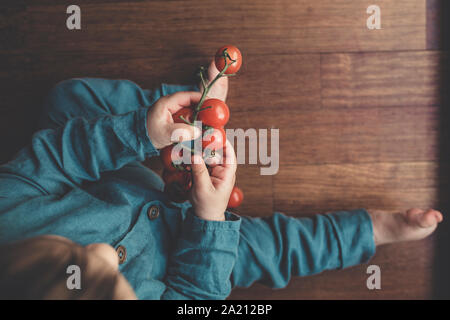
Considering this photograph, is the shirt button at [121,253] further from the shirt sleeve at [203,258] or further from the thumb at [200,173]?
the thumb at [200,173]

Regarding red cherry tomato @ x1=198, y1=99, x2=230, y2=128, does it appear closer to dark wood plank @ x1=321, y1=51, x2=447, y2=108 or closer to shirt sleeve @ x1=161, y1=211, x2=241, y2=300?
shirt sleeve @ x1=161, y1=211, x2=241, y2=300

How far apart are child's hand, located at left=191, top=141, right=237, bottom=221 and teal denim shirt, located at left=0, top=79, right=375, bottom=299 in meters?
0.03

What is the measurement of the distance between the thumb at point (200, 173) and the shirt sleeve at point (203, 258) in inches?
4.2

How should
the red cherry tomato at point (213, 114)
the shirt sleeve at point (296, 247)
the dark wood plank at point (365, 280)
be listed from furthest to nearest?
1. the dark wood plank at point (365, 280)
2. the shirt sleeve at point (296, 247)
3. the red cherry tomato at point (213, 114)

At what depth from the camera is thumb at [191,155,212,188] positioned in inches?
22.5

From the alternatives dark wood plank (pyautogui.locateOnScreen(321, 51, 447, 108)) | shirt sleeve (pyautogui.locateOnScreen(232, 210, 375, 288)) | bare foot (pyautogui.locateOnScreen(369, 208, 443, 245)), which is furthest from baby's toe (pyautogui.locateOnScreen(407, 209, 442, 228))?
dark wood plank (pyautogui.locateOnScreen(321, 51, 447, 108))

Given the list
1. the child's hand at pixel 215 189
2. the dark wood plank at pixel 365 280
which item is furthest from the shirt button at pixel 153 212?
the dark wood plank at pixel 365 280

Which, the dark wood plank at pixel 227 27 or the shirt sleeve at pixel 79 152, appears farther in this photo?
the dark wood plank at pixel 227 27

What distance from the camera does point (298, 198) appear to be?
890mm

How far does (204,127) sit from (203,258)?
29cm

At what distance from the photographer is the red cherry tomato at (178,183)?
2.12ft

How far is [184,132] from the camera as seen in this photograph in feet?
1.80

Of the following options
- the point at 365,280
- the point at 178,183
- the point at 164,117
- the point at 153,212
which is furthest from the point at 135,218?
the point at 365,280
